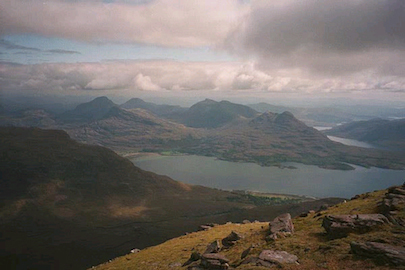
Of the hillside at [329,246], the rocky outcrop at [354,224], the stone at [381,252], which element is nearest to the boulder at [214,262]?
the hillside at [329,246]

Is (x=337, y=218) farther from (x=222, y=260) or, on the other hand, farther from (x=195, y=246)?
(x=195, y=246)

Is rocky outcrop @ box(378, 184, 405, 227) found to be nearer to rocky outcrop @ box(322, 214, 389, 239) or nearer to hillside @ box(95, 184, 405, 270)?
hillside @ box(95, 184, 405, 270)

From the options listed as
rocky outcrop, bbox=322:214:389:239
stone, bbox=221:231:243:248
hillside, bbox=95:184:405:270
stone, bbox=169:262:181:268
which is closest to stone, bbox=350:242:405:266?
hillside, bbox=95:184:405:270

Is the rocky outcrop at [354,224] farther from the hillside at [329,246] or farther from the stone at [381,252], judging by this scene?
the stone at [381,252]

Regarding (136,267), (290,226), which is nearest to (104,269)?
(136,267)

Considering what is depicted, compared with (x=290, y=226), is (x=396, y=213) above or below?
above
